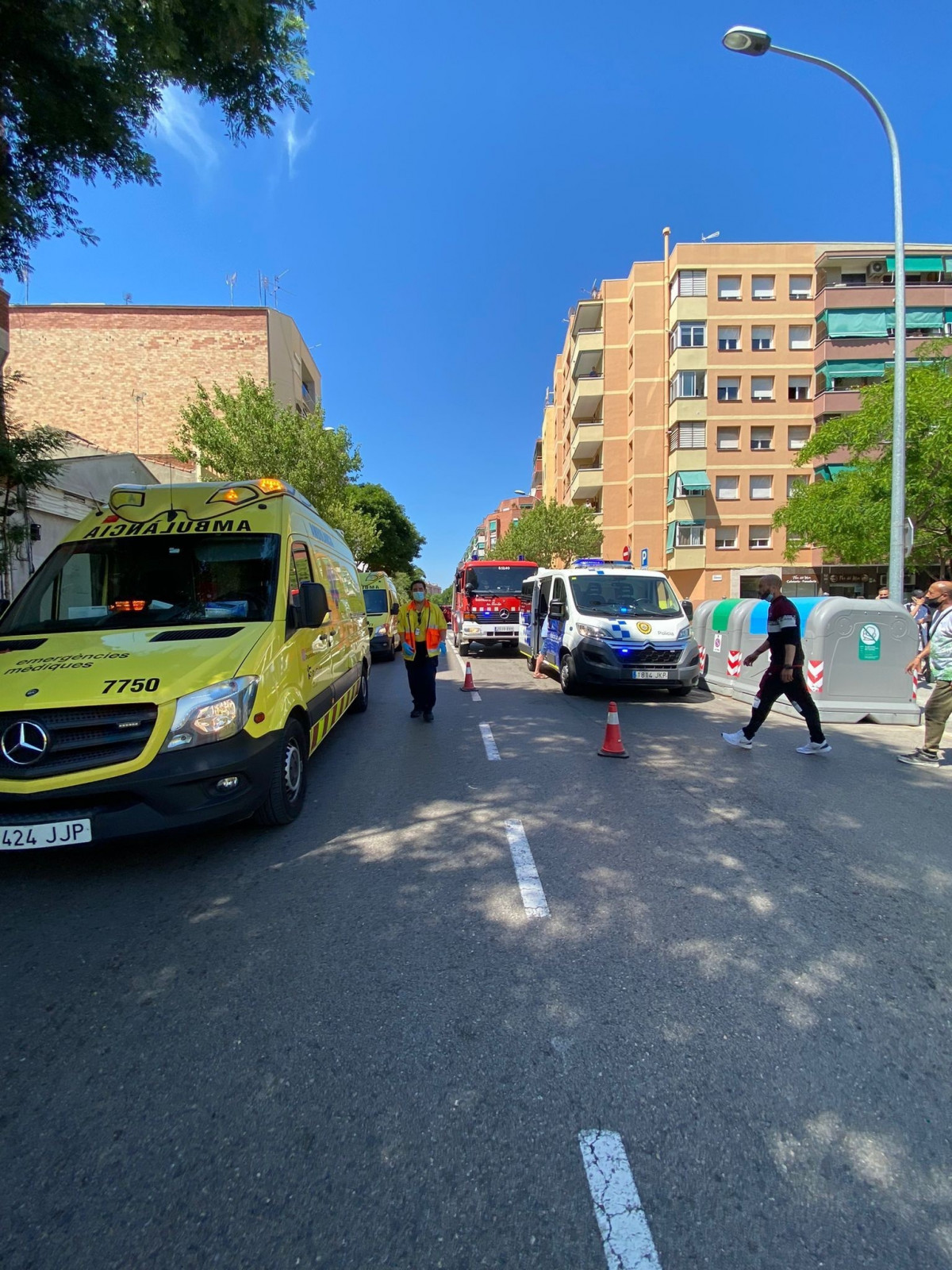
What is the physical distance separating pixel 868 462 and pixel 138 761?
26101 millimetres

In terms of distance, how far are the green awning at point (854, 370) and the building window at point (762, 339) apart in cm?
313

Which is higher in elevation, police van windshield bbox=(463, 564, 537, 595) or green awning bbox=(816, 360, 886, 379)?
green awning bbox=(816, 360, 886, 379)

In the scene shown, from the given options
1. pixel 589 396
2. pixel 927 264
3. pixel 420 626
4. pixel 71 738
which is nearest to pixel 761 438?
pixel 589 396

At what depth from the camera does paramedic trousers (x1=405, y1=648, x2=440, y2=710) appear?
870cm

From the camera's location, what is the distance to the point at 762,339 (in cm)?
3575

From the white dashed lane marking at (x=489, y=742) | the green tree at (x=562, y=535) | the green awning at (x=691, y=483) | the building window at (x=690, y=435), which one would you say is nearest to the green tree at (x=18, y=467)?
the white dashed lane marking at (x=489, y=742)

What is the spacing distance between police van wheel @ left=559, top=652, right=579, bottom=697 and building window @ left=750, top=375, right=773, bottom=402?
31419 mm

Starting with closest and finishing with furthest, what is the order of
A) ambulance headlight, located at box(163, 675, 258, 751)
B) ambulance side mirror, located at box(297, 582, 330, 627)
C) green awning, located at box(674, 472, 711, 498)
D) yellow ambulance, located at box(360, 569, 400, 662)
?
ambulance headlight, located at box(163, 675, 258, 751) → ambulance side mirror, located at box(297, 582, 330, 627) → yellow ambulance, located at box(360, 569, 400, 662) → green awning, located at box(674, 472, 711, 498)

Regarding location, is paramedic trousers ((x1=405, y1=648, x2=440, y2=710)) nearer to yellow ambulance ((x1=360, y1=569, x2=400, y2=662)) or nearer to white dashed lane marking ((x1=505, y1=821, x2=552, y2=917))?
white dashed lane marking ((x1=505, y1=821, x2=552, y2=917))

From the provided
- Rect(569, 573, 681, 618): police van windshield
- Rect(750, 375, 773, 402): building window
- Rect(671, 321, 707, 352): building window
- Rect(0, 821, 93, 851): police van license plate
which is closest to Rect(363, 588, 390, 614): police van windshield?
Rect(569, 573, 681, 618): police van windshield

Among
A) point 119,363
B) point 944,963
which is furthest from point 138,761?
point 119,363

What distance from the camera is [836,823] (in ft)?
15.4

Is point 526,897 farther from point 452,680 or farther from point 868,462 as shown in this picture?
point 868,462

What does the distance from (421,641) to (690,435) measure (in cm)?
3232
